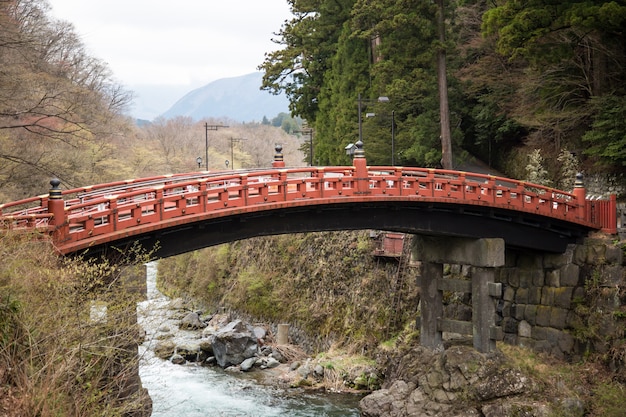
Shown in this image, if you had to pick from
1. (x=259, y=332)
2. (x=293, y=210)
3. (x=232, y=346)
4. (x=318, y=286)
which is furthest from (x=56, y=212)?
(x=318, y=286)

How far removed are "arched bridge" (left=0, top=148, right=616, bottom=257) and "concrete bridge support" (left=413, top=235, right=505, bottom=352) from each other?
2.77ft

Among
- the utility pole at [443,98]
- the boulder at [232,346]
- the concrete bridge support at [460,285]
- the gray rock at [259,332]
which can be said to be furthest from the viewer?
the gray rock at [259,332]

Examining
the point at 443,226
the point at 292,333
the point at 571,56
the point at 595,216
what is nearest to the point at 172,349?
the point at 292,333

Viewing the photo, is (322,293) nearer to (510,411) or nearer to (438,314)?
(438,314)

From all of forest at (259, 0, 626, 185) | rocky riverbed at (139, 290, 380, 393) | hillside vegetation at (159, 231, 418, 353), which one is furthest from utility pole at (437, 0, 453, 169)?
rocky riverbed at (139, 290, 380, 393)

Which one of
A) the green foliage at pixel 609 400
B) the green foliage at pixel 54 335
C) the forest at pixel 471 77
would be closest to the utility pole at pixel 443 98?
the forest at pixel 471 77

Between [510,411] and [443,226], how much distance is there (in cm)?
643

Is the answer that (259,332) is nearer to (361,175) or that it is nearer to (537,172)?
(537,172)

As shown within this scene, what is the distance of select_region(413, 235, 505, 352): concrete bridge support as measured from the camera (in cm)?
2620

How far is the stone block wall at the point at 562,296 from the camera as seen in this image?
26.8 m

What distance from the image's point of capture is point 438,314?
2781 cm

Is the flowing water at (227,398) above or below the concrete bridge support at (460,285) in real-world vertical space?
below

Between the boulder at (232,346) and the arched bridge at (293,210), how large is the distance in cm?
987

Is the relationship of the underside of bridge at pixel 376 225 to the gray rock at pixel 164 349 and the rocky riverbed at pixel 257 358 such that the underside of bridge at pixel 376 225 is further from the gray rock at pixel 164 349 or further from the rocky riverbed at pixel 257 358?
the gray rock at pixel 164 349
